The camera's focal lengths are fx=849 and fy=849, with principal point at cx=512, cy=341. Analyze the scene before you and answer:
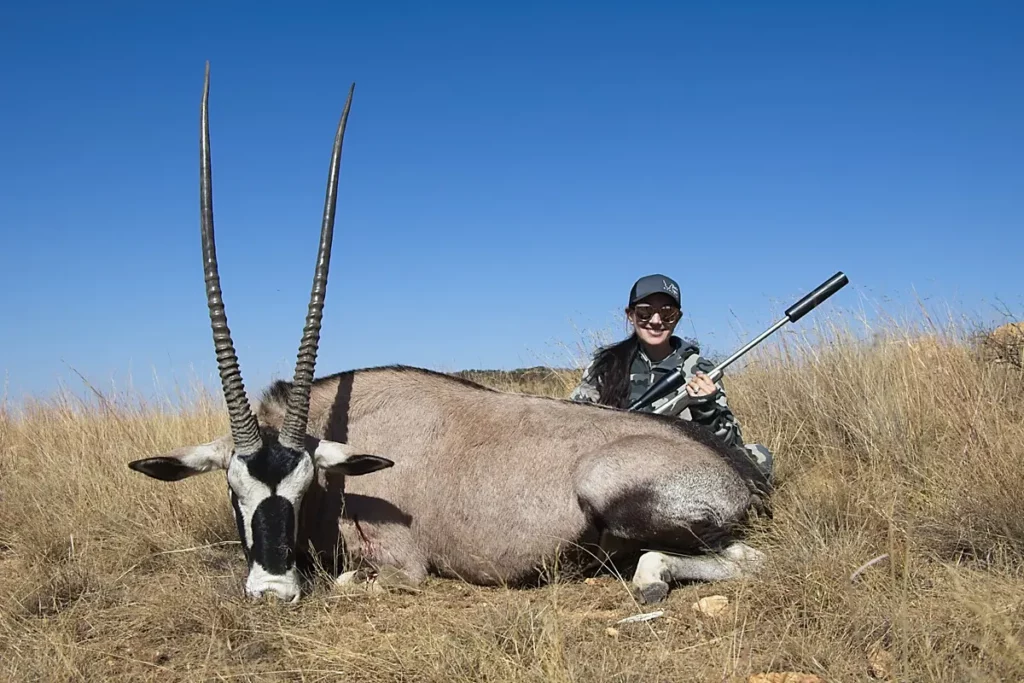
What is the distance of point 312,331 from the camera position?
13.8 feet

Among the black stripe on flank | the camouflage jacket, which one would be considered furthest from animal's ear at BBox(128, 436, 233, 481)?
the camouflage jacket

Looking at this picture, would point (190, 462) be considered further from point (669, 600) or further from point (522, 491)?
point (669, 600)

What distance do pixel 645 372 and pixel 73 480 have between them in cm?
388

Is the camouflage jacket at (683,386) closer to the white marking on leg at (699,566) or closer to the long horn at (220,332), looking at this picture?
the white marking on leg at (699,566)

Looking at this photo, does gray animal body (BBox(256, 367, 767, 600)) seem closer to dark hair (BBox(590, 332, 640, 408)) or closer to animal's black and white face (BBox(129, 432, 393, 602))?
animal's black and white face (BBox(129, 432, 393, 602))

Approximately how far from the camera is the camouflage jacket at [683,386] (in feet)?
16.8

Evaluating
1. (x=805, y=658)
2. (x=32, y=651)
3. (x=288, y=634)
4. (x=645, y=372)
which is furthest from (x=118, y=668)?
(x=645, y=372)

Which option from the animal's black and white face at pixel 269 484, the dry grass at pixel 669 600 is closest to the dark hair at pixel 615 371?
the dry grass at pixel 669 600

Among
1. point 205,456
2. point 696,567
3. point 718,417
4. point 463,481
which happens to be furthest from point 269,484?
point 718,417

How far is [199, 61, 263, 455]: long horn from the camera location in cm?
396

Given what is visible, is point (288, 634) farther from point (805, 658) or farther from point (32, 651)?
point (805, 658)

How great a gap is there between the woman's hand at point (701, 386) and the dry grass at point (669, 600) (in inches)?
27.8

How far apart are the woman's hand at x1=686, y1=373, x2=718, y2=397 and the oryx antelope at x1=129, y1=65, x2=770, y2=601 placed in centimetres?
36

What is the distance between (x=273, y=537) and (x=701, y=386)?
2.45m
